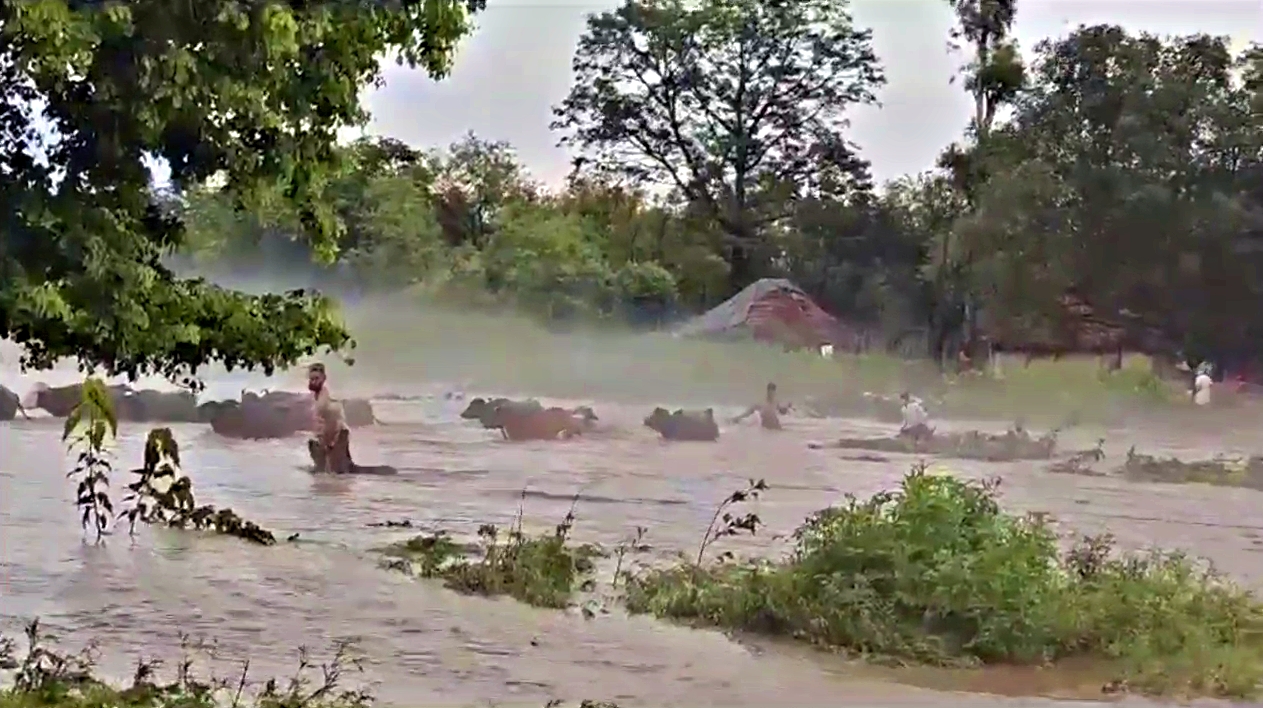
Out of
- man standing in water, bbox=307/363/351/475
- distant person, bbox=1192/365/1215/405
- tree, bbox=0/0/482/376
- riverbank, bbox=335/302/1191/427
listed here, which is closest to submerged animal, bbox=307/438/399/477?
man standing in water, bbox=307/363/351/475

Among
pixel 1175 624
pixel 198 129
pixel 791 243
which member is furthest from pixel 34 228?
pixel 1175 624

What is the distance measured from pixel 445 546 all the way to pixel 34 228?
1.74 meters

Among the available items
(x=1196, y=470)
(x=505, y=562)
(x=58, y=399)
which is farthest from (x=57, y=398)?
(x=1196, y=470)

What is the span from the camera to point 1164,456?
408 centimetres

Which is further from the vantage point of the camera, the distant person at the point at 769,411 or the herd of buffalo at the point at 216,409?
the distant person at the point at 769,411

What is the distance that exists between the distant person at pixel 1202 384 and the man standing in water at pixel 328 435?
2.30 m

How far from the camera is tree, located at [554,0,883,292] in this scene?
165 inches

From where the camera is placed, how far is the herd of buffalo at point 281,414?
3.94 m

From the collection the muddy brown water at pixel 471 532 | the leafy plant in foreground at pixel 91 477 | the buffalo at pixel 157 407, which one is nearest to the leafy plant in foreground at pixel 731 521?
the muddy brown water at pixel 471 532

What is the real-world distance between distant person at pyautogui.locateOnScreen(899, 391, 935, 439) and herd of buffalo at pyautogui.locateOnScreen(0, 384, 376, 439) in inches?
57.4

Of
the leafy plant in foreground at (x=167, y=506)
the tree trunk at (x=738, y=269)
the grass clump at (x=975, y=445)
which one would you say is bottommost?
the leafy plant in foreground at (x=167, y=506)

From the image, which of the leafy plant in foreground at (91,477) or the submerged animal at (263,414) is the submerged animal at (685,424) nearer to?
the submerged animal at (263,414)

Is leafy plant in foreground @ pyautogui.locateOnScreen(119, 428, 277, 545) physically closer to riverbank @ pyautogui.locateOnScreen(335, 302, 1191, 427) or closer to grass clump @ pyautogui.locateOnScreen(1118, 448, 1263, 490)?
riverbank @ pyautogui.locateOnScreen(335, 302, 1191, 427)

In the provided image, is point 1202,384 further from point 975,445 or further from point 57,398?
point 57,398
